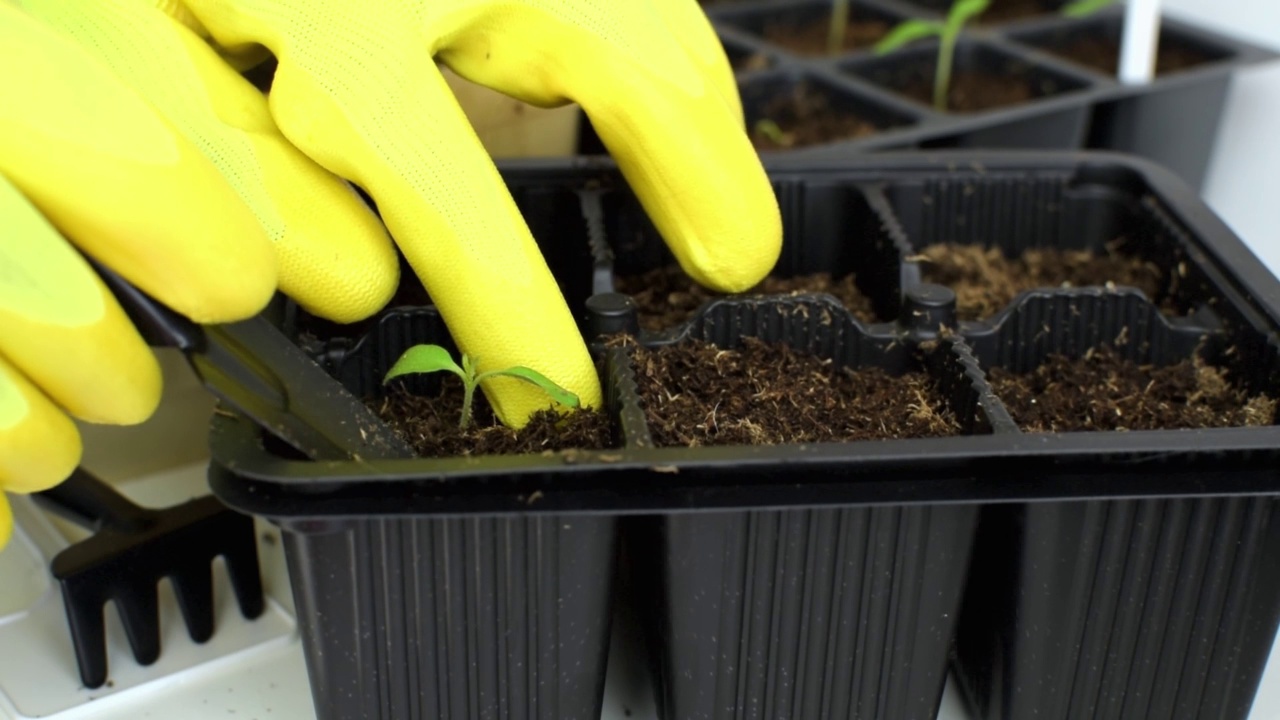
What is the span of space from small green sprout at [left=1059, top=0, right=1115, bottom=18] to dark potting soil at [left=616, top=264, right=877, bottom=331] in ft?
2.08

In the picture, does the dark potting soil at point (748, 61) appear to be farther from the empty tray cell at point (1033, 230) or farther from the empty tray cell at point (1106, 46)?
the empty tray cell at point (1033, 230)

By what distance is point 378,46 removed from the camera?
51 centimetres

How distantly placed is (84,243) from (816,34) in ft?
3.34

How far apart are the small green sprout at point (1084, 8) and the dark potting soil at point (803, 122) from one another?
301 mm

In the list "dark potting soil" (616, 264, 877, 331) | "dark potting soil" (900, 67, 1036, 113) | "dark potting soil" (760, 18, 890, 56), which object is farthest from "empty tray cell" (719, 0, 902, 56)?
"dark potting soil" (616, 264, 877, 331)

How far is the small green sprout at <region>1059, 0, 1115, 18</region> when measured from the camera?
3.94 ft

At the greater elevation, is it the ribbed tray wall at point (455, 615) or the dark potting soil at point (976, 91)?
the dark potting soil at point (976, 91)

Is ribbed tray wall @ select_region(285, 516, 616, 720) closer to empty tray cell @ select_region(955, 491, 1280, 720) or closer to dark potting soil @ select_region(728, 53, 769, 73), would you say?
empty tray cell @ select_region(955, 491, 1280, 720)

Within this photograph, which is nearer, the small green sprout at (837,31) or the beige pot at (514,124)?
the beige pot at (514,124)

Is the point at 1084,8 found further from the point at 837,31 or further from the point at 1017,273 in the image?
the point at 1017,273

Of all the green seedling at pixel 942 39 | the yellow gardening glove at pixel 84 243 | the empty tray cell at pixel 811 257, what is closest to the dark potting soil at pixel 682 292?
the empty tray cell at pixel 811 257

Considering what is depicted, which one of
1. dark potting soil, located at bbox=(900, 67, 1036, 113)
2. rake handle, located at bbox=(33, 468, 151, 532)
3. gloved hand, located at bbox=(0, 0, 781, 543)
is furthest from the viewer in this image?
dark potting soil, located at bbox=(900, 67, 1036, 113)

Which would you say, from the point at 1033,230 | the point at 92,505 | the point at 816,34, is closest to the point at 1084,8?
the point at 816,34

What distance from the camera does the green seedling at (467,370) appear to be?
1.72 feet
